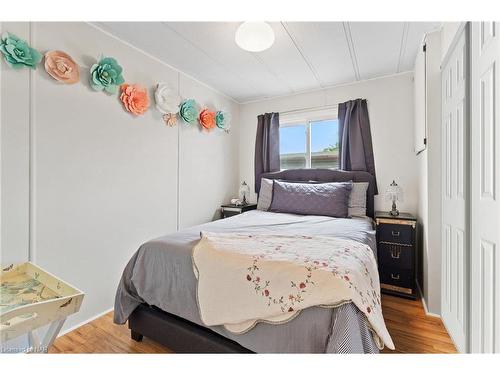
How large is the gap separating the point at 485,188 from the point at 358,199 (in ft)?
5.48

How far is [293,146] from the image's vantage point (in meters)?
3.59

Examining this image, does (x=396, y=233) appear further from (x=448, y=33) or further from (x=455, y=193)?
(x=448, y=33)

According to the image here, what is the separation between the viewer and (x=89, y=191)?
1946 mm

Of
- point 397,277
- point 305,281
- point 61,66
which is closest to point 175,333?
point 305,281

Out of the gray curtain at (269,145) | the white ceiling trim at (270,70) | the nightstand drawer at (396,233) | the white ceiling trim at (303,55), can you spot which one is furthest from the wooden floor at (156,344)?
the white ceiling trim at (270,70)

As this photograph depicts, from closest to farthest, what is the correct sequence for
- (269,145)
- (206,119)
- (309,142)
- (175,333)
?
(175,333) → (206,119) → (309,142) → (269,145)

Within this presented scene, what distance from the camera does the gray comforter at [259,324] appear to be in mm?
977

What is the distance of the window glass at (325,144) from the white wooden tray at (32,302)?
3081 mm

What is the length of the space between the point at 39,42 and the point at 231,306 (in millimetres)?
2222

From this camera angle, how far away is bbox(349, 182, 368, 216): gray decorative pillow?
267 centimetres

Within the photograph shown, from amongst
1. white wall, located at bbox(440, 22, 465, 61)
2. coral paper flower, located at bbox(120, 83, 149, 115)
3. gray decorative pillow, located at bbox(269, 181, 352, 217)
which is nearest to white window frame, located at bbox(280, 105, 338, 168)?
gray decorative pillow, located at bbox(269, 181, 352, 217)

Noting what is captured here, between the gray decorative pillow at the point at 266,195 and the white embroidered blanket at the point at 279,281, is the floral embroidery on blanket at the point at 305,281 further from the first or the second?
the gray decorative pillow at the point at 266,195
